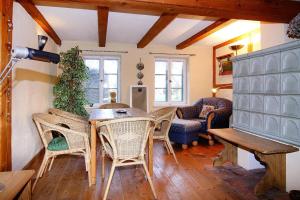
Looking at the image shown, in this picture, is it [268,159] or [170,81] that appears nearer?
[268,159]

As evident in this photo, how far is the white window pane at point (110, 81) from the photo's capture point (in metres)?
5.53

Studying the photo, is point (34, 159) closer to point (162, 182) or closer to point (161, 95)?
point (162, 182)

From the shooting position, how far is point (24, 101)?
113 inches

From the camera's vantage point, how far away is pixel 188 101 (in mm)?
5883

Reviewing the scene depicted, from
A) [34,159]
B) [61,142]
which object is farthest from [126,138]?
[34,159]

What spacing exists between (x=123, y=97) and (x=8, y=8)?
350 cm

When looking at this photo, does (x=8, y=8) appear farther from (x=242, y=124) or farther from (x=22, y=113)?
(x=242, y=124)

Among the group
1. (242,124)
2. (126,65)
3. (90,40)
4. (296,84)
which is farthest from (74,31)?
(296,84)

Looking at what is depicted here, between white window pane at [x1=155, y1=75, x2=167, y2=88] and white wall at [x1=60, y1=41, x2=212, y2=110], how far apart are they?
0.63 ft

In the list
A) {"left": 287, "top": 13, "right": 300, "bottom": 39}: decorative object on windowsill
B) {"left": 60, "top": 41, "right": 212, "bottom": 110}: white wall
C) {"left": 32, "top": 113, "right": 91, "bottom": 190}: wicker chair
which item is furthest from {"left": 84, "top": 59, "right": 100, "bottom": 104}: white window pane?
{"left": 287, "top": 13, "right": 300, "bottom": 39}: decorative object on windowsill

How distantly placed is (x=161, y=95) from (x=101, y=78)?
1.64 m

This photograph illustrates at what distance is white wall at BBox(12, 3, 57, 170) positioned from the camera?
102 inches

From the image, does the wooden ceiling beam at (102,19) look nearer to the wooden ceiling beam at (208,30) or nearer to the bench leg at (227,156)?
the wooden ceiling beam at (208,30)

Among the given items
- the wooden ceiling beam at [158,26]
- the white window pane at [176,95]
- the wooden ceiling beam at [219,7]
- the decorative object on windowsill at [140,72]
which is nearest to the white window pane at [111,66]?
the decorative object on windowsill at [140,72]
